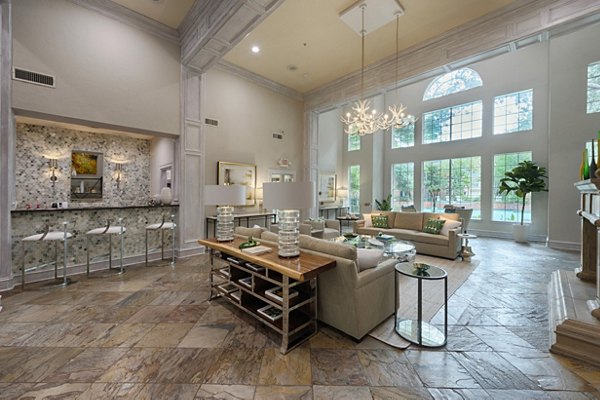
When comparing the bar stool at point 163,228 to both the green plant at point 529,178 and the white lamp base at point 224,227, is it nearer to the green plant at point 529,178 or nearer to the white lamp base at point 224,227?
the white lamp base at point 224,227

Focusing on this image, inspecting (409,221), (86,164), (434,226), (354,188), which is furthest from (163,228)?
(354,188)

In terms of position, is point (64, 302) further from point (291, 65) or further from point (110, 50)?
point (291, 65)

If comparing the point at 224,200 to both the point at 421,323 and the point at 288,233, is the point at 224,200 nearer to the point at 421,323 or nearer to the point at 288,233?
the point at 288,233

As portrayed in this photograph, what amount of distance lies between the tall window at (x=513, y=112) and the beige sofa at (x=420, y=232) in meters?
4.23

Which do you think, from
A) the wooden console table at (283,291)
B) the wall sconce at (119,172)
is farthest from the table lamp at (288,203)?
the wall sconce at (119,172)

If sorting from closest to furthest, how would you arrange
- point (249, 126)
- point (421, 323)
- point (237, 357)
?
point (237, 357) → point (421, 323) → point (249, 126)

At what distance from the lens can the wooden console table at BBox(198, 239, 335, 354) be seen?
2.04 m

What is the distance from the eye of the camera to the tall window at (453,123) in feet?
26.2

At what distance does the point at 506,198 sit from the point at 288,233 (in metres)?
8.30

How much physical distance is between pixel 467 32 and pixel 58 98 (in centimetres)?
712

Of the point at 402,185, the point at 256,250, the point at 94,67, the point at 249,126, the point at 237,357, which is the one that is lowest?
the point at 237,357

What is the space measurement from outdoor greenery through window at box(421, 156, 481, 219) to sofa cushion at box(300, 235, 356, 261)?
781 centimetres

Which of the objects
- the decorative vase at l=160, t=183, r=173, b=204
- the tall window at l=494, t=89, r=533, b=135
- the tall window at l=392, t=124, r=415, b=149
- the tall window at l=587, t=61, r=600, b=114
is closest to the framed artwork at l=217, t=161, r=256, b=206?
the decorative vase at l=160, t=183, r=173, b=204

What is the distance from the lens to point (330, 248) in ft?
7.72
